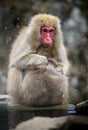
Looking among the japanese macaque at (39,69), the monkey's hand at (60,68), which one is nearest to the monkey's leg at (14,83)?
the japanese macaque at (39,69)

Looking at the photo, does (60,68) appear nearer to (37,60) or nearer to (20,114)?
(37,60)

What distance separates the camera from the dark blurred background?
201 centimetres

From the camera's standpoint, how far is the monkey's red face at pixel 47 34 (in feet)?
6.53

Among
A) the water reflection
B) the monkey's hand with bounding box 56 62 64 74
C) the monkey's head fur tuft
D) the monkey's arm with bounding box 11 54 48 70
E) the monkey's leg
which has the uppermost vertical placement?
the monkey's head fur tuft

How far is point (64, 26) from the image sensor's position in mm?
2053

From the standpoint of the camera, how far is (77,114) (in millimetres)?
1952

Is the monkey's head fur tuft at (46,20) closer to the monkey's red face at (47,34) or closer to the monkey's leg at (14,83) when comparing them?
the monkey's red face at (47,34)

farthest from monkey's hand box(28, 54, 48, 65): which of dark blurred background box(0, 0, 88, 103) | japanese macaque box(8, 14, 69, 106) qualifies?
dark blurred background box(0, 0, 88, 103)

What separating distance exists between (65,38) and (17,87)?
0.95ft

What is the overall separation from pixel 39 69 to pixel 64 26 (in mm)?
220

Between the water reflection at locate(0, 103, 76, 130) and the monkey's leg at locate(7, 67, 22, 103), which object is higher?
the monkey's leg at locate(7, 67, 22, 103)

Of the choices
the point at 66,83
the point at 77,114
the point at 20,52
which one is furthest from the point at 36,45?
the point at 77,114

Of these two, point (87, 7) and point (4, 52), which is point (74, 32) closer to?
point (87, 7)

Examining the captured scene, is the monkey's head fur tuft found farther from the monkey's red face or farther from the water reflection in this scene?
the water reflection
